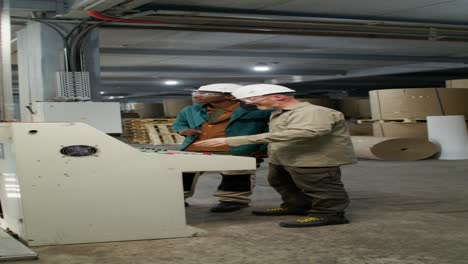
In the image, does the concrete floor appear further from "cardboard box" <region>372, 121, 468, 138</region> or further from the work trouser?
"cardboard box" <region>372, 121, 468, 138</region>

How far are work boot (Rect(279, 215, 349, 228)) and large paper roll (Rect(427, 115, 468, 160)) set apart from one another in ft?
23.5

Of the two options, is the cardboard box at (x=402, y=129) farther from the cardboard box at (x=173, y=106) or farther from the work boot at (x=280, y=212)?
the cardboard box at (x=173, y=106)

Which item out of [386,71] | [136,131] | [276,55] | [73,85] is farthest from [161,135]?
[73,85]

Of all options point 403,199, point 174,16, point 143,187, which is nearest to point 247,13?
point 174,16

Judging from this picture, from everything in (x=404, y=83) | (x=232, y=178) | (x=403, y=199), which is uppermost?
(x=404, y=83)

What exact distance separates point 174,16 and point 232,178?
3585 mm

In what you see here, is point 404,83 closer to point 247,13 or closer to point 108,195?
point 247,13

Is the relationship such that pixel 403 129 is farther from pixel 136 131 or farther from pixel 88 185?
pixel 88 185

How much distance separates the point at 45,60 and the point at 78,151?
428 cm

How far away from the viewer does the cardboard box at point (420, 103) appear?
12.5m

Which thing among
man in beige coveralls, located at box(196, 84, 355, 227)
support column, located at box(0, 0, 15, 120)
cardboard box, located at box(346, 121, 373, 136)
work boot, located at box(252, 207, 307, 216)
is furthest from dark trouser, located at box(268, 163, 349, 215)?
cardboard box, located at box(346, 121, 373, 136)

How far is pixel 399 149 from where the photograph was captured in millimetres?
12453

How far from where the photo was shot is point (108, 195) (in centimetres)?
488

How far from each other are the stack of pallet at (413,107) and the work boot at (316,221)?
7.61 meters
